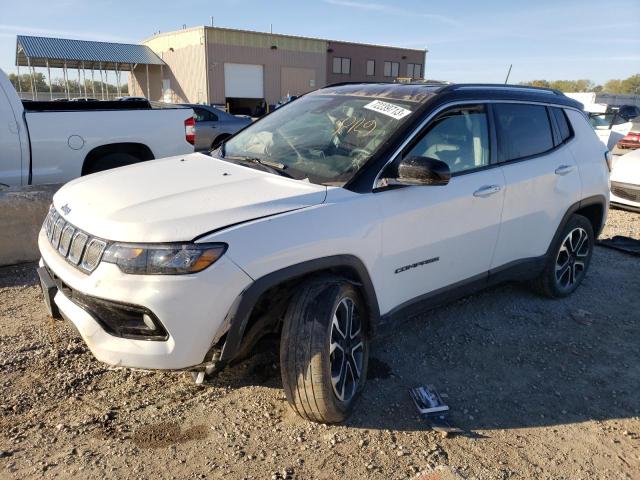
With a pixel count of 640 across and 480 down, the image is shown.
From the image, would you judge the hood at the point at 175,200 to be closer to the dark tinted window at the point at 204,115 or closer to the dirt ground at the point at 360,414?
the dirt ground at the point at 360,414

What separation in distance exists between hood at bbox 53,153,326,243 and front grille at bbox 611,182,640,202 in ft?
21.4

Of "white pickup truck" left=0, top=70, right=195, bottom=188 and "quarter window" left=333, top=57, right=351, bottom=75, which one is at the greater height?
"quarter window" left=333, top=57, right=351, bottom=75

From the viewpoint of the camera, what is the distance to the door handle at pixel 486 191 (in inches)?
137

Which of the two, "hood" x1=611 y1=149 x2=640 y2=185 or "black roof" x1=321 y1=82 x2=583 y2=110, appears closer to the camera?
"black roof" x1=321 y1=82 x2=583 y2=110

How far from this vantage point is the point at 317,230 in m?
2.63

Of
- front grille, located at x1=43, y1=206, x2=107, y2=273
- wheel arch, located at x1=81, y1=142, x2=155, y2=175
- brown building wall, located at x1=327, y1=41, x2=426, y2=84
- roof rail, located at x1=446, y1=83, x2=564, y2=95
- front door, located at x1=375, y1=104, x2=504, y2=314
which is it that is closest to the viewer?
front grille, located at x1=43, y1=206, x2=107, y2=273

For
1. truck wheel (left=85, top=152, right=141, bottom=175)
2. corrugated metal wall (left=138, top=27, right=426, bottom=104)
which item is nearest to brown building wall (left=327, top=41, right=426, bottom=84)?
corrugated metal wall (left=138, top=27, right=426, bottom=104)

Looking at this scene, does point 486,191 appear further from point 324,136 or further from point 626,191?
point 626,191

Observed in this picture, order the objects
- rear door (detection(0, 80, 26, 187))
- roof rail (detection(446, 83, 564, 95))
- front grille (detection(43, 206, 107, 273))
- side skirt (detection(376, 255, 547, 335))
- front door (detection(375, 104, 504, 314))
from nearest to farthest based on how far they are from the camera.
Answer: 1. front grille (detection(43, 206, 107, 273))
2. front door (detection(375, 104, 504, 314))
3. side skirt (detection(376, 255, 547, 335))
4. roof rail (detection(446, 83, 564, 95))
5. rear door (detection(0, 80, 26, 187))

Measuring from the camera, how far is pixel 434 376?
134 inches

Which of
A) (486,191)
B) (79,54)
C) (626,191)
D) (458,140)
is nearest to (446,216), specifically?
(486,191)

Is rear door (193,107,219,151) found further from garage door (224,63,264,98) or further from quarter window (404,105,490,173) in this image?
garage door (224,63,264,98)

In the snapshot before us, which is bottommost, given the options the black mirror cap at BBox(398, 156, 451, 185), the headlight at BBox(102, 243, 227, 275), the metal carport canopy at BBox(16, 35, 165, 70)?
the headlight at BBox(102, 243, 227, 275)

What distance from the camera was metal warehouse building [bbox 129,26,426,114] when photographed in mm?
40000
